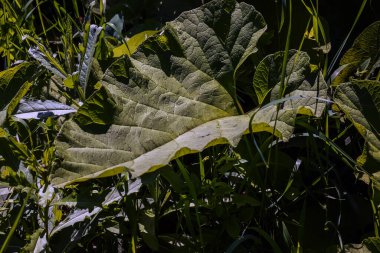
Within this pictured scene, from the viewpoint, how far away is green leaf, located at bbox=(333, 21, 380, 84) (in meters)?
1.55

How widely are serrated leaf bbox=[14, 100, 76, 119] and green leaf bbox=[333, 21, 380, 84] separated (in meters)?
0.70

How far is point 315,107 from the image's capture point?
1.36 m

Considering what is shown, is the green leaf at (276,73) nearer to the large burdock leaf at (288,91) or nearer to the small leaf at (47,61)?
the large burdock leaf at (288,91)

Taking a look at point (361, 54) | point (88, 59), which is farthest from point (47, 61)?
point (361, 54)

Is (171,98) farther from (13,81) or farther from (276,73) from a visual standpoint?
(13,81)

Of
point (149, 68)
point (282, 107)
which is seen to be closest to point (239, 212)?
point (282, 107)

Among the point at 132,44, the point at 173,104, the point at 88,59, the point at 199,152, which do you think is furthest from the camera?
the point at 132,44

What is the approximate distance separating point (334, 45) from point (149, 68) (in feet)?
1.94

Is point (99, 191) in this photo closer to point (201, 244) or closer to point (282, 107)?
point (201, 244)

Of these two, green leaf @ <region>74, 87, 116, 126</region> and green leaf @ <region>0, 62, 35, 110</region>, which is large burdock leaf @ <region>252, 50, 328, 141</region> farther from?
green leaf @ <region>0, 62, 35, 110</region>

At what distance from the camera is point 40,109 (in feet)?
4.77

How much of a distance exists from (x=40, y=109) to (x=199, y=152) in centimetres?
42

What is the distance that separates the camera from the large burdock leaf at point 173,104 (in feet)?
4.15

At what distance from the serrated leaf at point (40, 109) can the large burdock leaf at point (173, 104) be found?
15 cm
